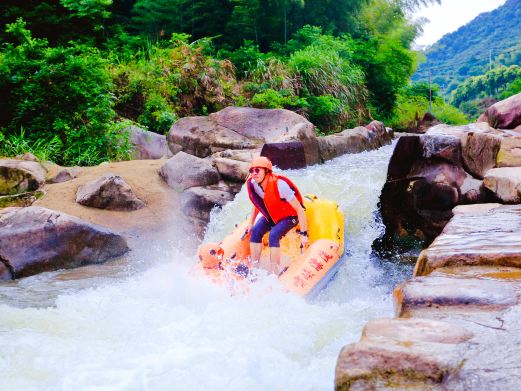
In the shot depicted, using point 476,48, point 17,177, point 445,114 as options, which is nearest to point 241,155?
point 17,177

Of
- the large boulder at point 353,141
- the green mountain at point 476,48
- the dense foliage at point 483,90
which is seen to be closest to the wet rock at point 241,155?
the large boulder at point 353,141

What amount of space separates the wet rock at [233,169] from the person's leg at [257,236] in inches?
112

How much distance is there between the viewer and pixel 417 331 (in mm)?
2070

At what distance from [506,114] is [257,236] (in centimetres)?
553

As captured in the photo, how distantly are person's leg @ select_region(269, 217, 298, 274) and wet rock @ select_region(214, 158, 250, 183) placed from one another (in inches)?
117

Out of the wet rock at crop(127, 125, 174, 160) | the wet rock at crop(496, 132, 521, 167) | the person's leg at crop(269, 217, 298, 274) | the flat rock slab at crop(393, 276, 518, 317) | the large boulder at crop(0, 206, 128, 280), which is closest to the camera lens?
the flat rock slab at crop(393, 276, 518, 317)

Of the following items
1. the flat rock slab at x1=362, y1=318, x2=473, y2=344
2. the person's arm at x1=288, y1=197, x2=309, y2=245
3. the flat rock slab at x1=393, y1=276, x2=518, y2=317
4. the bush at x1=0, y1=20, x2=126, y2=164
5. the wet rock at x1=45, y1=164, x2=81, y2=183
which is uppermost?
the bush at x1=0, y1=20, x2=126, y2=164

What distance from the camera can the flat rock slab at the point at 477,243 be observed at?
2811 mm

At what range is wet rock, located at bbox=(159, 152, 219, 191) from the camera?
8039mm

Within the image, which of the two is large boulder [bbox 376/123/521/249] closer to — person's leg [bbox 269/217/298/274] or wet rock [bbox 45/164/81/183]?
person's leg [bbox 269/217/298/274]

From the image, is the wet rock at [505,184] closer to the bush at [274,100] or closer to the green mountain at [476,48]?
the bush at [274,100]

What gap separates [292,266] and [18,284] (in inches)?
112

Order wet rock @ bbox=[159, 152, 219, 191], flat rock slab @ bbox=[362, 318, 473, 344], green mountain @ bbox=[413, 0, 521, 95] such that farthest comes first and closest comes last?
green mountain @ bbox=[413, 0, 521, 95] < wet rock @ bbox=[159, 152, 219, 191] < flat rock slab @ bbox=[362, 318, 473, 344]

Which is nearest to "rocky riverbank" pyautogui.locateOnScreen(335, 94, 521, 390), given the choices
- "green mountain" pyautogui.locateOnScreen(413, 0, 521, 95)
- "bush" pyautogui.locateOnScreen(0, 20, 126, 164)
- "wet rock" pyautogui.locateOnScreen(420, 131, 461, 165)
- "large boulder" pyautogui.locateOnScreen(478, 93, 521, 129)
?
"wet rock" pyautogui.locateOnScreen(420, 131, 461, 165)
